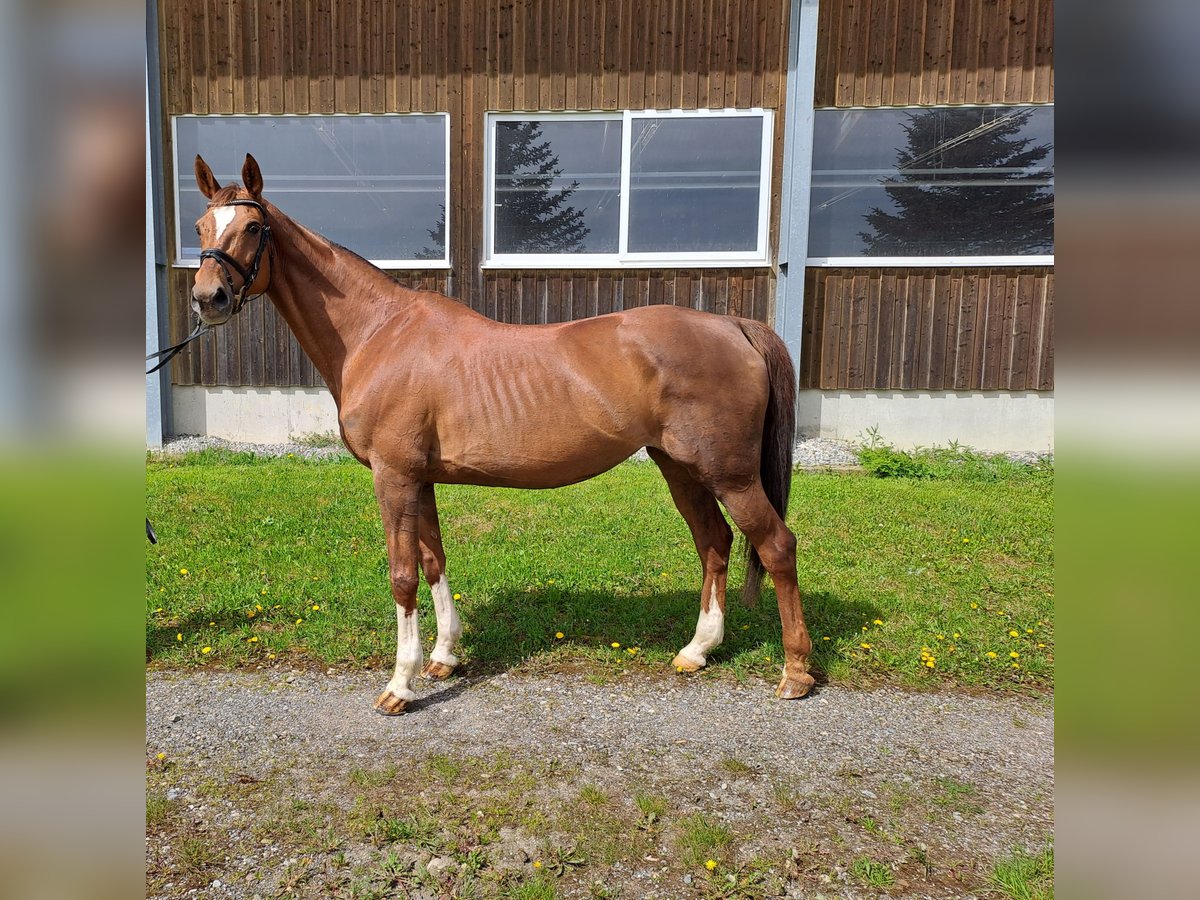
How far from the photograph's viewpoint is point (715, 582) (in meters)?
3.38

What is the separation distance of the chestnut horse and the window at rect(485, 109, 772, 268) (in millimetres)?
5331

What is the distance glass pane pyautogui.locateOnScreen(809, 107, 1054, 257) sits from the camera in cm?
776

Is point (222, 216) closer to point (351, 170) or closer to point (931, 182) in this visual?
point (351, 170)

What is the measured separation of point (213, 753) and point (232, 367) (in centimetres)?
706

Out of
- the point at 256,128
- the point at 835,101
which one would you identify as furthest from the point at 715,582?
the point at 256,128

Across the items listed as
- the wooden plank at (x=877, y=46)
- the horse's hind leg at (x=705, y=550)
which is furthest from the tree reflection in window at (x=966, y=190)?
the horse's hind leg at (x=705, y=550)

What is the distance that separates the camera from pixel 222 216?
2.68m

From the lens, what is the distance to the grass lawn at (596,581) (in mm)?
3383

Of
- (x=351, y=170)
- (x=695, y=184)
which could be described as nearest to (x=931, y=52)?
(x=695, y=184)

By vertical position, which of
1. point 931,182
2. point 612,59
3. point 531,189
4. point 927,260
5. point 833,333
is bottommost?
point 833,333

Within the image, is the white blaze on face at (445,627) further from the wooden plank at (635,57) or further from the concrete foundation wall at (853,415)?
the wooden plank at (635,57)

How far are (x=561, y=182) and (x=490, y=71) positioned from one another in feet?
5.03
